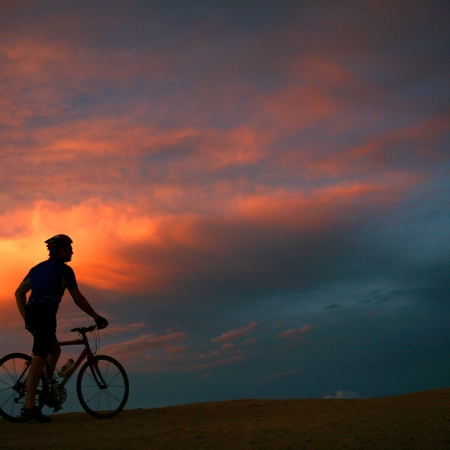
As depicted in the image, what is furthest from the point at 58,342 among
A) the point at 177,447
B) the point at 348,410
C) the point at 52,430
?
the point at 348,410

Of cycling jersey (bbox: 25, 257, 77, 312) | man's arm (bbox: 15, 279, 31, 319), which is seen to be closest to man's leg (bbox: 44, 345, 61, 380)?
cycling jersey (bbox: 25, 257, 77, 312)

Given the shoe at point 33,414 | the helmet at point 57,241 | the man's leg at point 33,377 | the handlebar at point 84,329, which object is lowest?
the shoe at point 33,414

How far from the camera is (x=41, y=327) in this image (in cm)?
966

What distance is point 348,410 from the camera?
10.5m

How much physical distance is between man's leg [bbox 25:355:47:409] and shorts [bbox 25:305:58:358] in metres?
0.12

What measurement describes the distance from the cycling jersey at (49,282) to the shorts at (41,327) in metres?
0.11

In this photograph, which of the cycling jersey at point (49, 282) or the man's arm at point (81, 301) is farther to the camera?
the man's arm at point (81, 301)

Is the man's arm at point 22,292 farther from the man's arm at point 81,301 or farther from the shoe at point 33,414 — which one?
the shoe at point 33,414

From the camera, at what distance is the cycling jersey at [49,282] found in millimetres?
9820

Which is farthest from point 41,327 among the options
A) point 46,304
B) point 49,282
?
point 49,282

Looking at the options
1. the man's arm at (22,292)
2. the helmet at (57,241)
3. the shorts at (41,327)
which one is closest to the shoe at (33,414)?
the shorts at (41,327)

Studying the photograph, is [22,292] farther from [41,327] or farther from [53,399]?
[53,399]

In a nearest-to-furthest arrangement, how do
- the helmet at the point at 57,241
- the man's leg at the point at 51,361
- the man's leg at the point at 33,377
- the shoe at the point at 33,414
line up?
the man's leg at the point at 33,377 < the shoe at the point at 33,414 < the man's leg at the point at 51,361 < the helmet at the point at 57,241

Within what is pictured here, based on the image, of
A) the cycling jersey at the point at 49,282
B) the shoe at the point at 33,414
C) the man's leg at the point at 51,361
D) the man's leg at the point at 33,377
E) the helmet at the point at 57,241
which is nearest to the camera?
the man's leg at the point at 33,377
